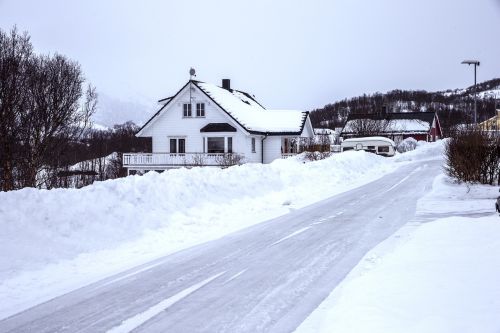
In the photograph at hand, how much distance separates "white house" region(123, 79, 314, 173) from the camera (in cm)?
3628

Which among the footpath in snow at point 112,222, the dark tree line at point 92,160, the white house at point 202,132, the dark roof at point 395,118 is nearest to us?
the footpath in snow at point 112,222

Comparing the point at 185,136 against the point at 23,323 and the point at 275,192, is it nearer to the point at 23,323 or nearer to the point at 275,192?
the point at 275,192

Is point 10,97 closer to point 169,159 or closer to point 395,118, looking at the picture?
point 169,159

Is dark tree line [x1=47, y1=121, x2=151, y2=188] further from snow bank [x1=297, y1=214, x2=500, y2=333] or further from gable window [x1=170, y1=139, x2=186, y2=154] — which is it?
snow bank [x1=297, y1=214, x2=500, y2=333]

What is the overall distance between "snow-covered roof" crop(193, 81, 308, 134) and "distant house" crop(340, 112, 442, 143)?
29.0 metres

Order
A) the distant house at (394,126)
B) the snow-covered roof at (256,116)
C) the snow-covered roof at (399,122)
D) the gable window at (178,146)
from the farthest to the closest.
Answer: the snow-covered roof at (399,122)
the distant house at (394,126)
the gable window at (178,146)
the snow-covered roof at (256,116)

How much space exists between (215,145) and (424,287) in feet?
105

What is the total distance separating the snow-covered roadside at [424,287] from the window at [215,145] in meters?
27.8

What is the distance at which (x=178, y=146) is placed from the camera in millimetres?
38219

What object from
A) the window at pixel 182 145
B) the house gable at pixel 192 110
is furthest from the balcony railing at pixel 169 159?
the house gable at pixel 192 110

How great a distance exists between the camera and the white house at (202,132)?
119ft

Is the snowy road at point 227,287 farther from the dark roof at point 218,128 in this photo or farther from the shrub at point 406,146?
the shrub at point 406,146

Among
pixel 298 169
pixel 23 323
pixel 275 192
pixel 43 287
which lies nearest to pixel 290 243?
pixel 43 287

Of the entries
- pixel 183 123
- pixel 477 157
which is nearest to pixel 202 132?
pixel 183 123
